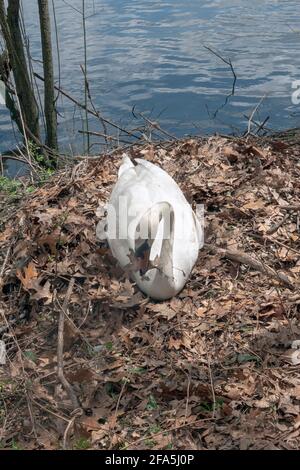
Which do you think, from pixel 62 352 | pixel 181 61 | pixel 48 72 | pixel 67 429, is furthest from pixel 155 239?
pixel 181 61

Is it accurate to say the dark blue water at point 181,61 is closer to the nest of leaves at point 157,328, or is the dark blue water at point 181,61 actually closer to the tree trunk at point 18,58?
the tree trunk at point 18,58

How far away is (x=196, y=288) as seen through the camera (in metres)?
5.21

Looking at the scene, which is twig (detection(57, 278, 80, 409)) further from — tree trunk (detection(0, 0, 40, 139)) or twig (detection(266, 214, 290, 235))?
tree trunk (detection(0, 0, 40, 139))

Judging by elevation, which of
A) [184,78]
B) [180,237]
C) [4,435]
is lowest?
[184,78]

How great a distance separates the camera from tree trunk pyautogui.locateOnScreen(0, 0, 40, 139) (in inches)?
336

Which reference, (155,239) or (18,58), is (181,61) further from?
(155,239)

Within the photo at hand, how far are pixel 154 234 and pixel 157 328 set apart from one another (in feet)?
2.27

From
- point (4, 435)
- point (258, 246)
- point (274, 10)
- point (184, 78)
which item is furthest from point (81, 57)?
point (4, 435)

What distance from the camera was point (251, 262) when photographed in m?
5.26

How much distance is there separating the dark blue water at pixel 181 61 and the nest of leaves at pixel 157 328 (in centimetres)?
442

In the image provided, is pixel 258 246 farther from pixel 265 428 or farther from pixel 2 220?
pixel 2 220

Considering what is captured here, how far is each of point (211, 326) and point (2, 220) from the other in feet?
8.22

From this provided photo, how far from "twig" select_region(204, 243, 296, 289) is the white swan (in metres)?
0.16

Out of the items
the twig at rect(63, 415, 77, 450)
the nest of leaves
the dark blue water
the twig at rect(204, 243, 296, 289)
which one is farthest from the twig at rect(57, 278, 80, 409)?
the dark blue water
